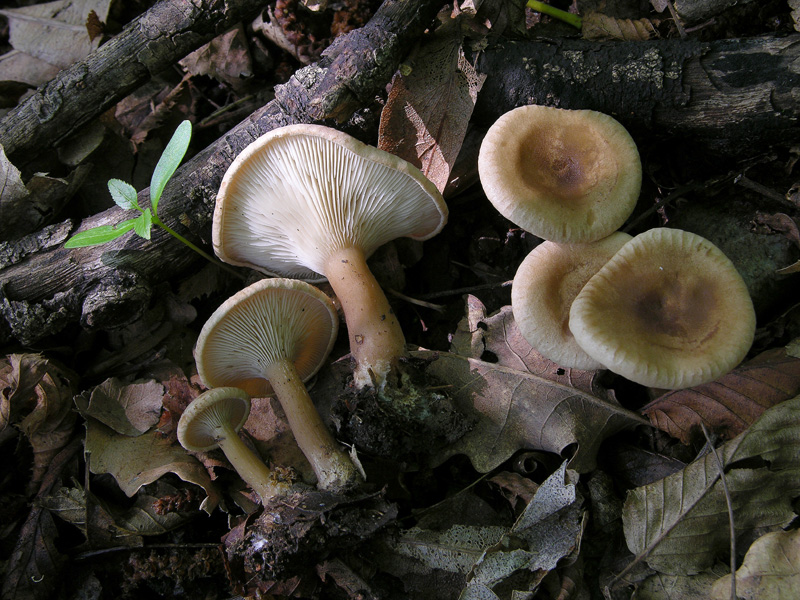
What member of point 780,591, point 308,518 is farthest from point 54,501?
point 780,591

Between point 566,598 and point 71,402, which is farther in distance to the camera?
point 71,402

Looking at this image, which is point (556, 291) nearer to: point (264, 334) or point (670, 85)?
point (670, 85)

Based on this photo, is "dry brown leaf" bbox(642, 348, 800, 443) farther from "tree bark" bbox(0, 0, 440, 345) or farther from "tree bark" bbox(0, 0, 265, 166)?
"tree bark" bbox(0, 0, 265, 166)

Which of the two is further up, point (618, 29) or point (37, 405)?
point (618, 29)

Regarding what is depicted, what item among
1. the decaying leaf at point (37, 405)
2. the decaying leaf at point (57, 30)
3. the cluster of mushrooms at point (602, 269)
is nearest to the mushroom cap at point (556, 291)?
the cluster of mushrooms at point (602, 269)

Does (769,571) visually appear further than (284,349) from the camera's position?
No

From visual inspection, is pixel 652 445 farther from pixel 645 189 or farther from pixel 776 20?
pixel 776 20

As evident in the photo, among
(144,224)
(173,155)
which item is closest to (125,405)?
(144,224)
